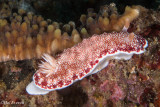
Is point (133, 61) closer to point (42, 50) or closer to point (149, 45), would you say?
point (149, 45)

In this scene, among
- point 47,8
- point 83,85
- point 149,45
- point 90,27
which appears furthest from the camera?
point 47,8

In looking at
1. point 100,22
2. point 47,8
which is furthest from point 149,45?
point 47,8

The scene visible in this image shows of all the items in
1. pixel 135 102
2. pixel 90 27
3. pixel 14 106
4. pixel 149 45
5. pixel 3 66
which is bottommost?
pixel 135 102

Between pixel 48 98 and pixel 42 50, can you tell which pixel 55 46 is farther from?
pixel 48 98

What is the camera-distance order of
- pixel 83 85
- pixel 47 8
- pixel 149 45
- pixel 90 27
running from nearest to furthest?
pixel 149 45 < pixel 83 85 < pixel 90 27 < pixel 47 8

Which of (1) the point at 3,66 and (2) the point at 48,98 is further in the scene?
(1) the point at 3,66

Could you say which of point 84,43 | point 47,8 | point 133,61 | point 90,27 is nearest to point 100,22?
point 90,27

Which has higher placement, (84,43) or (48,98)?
(84,43)
